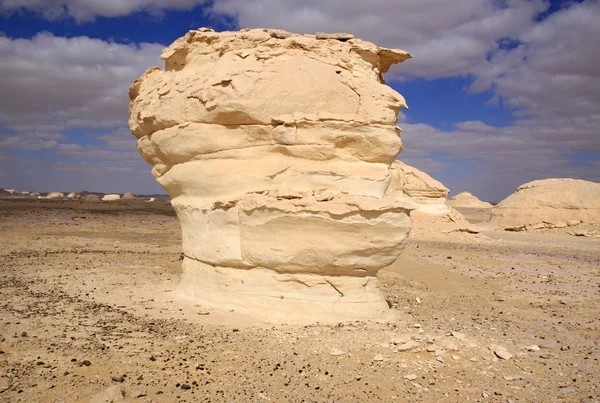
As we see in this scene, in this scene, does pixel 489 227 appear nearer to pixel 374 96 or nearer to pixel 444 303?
pixel 444 303

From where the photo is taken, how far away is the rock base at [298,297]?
19.1 feet

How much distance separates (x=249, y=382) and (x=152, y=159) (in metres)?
4.36

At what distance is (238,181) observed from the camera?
612 cm

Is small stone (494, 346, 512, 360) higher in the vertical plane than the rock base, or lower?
lower

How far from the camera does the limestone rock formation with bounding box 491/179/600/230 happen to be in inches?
843

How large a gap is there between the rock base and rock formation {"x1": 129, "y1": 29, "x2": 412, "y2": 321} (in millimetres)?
13

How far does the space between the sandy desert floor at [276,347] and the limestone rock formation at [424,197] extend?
9.88m

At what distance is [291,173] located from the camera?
237 inches

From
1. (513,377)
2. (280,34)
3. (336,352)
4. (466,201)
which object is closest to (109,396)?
(336,352)

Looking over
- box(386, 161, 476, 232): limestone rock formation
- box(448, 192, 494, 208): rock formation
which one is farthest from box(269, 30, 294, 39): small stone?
box(448, 192, 494, 208): rock formation

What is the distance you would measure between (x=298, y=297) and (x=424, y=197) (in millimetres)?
14294

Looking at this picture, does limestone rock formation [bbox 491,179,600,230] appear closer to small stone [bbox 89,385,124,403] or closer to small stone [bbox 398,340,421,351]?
small stone [bbox 398,340,421,351]

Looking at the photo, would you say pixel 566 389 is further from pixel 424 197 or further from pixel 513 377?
pixel 424 197

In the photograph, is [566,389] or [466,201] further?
[466,201]
